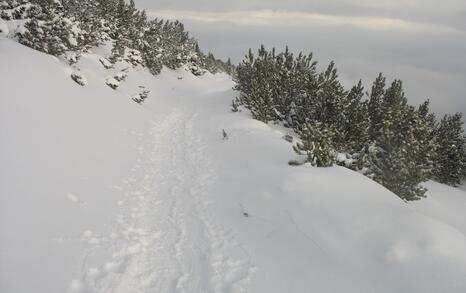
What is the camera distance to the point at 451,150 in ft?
79.2

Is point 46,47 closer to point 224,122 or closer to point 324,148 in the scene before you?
point 224,122

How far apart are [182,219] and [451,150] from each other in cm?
2247

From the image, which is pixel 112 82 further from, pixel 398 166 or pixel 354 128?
pixel 398 166

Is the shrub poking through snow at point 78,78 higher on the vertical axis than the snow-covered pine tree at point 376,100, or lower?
higher

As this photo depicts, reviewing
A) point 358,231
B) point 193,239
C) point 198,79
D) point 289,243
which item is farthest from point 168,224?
point 198,79

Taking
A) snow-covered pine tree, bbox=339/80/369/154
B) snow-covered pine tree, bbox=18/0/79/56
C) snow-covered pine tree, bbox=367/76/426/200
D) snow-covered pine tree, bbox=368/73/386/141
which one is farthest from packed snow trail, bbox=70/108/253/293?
snow-covered pine tree, bbox=368/73/386/141

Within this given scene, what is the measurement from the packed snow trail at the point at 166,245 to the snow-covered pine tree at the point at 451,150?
18773 mm

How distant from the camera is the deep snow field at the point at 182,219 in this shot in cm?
584

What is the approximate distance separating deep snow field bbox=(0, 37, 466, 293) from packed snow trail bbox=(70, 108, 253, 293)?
0.09ft

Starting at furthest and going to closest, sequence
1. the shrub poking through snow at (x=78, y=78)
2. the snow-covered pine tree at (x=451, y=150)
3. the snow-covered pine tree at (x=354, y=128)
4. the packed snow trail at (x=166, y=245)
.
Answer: the snow-covered pine tree at (x=451, y=150), the snow-covered pine tree at (x=354, y=128), the shrub poking through snow at (x=78, y=78), the packed snow trail at (x=166, y=245)

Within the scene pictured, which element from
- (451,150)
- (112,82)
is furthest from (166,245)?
(451,150)

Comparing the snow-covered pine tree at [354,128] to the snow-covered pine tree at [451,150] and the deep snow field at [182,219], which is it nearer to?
the deep snow field at [182,219]

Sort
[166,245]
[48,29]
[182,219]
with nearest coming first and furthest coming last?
[166,245] < [182,219] < [48,29]

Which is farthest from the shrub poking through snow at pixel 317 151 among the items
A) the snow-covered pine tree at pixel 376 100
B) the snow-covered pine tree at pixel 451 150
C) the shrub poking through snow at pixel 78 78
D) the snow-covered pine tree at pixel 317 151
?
the snow-covered pine tree at pixel 451 150
